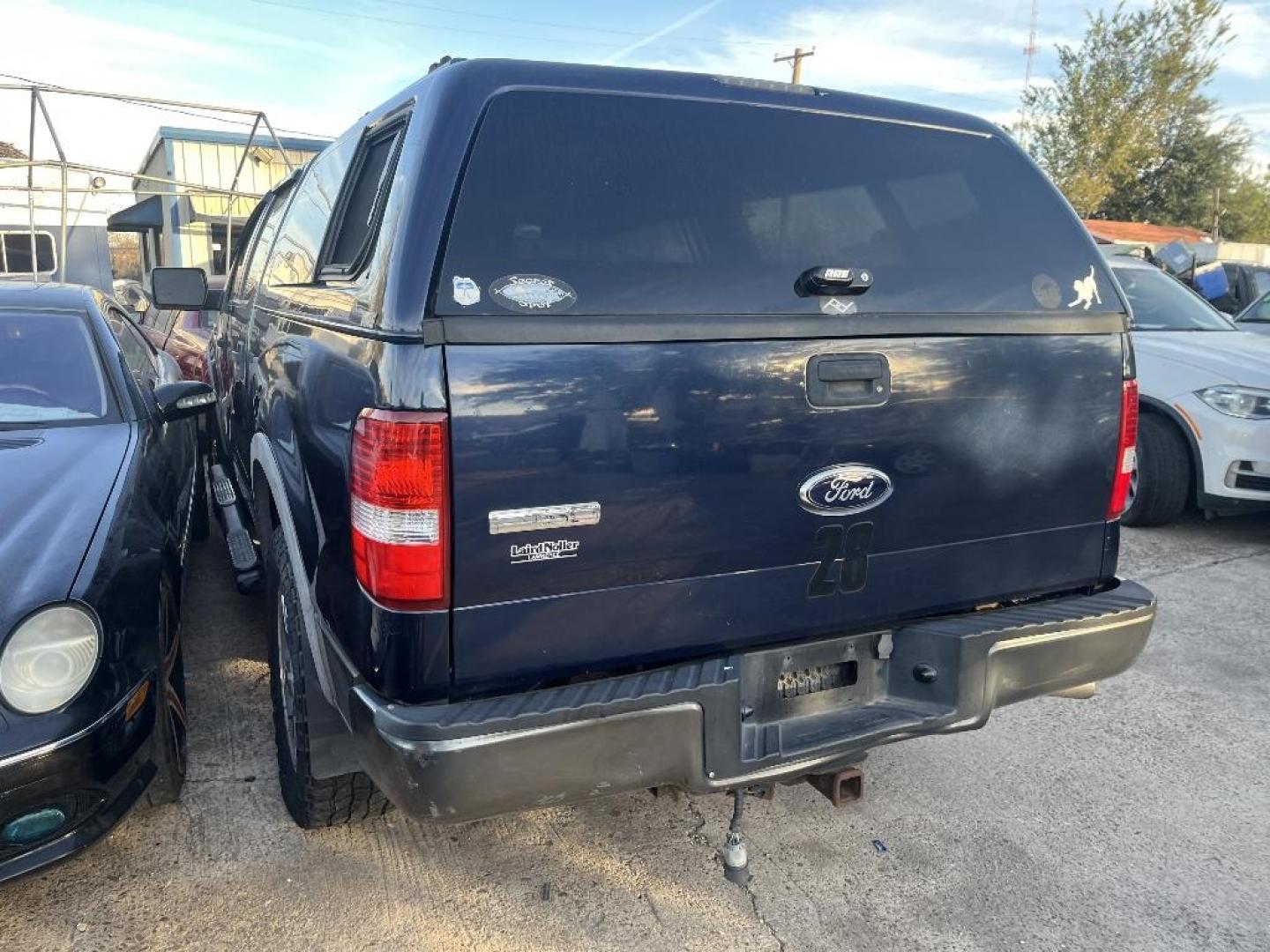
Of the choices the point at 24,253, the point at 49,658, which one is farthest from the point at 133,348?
the point at 24,253

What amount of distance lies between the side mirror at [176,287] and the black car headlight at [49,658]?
9.43 ft

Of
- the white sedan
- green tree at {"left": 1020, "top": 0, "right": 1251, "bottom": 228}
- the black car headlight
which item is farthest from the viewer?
green tree at {"left": 1020, "top": 0, "right": 1251, "bottom": 228}

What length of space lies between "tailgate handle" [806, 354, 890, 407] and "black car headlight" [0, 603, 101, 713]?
6.03ft

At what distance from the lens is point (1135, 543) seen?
603 cm

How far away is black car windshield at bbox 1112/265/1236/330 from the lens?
22.1ft

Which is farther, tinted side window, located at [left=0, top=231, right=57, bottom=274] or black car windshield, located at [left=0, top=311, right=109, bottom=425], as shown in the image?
tinted side window, located at [left=0, top=231, right=57, bottom=274]

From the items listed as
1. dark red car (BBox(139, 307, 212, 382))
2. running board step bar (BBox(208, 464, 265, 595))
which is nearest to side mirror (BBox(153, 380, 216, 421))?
running board step bar (BBox(208, 464, 265, 595))

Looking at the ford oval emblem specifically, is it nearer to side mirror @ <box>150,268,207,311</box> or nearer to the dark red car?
side mirror @ <box>150,268,207,311</box>

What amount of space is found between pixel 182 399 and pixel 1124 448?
338cm

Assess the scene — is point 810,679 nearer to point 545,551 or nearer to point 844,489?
point 844,489

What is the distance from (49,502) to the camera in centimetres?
275

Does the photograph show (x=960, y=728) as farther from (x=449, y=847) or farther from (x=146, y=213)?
(x=146, y=213)

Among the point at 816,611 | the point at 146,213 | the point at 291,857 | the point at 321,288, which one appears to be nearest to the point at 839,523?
the point at 816,611

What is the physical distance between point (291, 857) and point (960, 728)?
1.90 m
